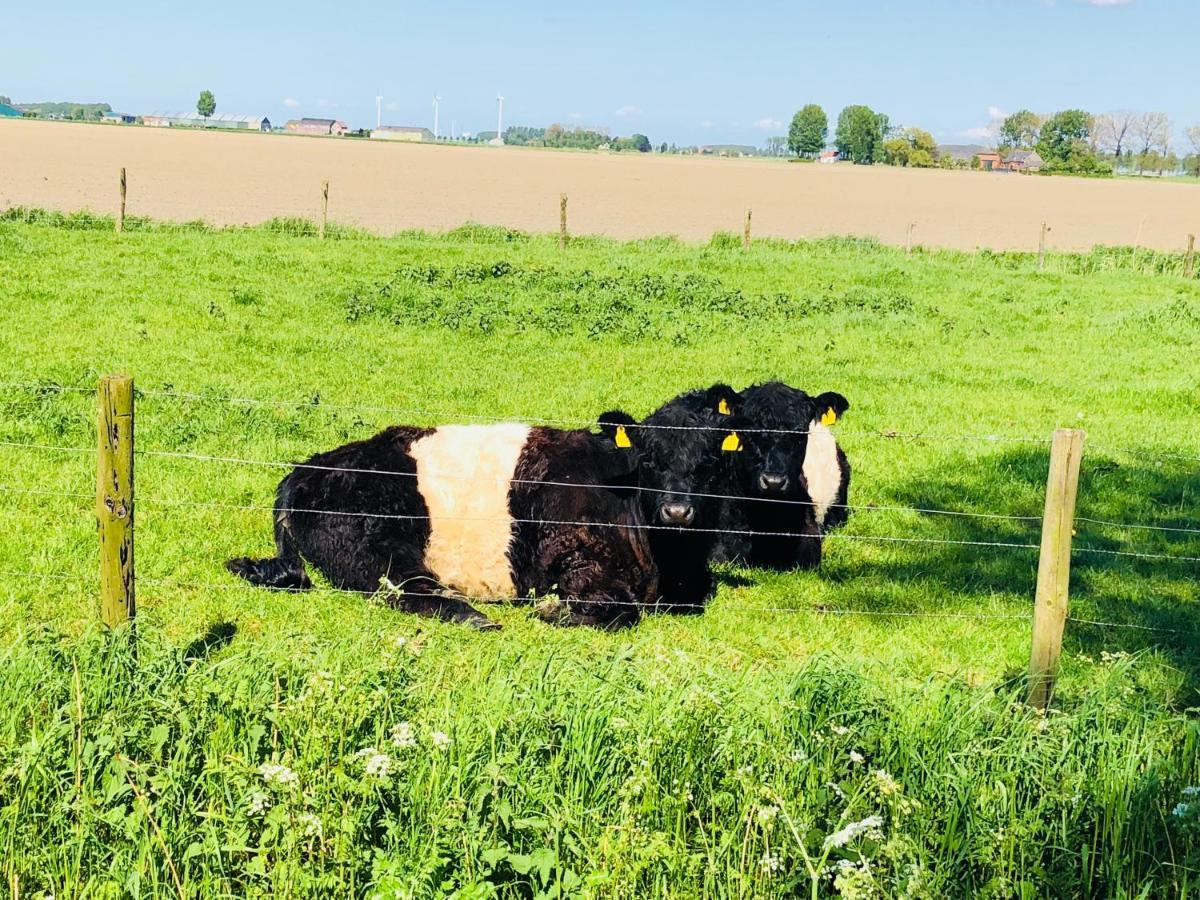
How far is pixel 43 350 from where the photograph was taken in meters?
13.1

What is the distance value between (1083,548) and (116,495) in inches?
262

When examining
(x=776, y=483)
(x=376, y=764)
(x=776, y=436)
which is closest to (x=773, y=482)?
(x=776, y=483)

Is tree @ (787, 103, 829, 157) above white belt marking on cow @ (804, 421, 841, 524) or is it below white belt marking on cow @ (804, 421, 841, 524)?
above

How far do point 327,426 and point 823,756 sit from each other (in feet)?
23.5

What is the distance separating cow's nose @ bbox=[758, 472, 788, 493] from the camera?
8102mm

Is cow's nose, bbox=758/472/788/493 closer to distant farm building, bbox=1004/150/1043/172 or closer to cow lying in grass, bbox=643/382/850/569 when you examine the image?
cow lying in grass, bbox=643/382/850/569

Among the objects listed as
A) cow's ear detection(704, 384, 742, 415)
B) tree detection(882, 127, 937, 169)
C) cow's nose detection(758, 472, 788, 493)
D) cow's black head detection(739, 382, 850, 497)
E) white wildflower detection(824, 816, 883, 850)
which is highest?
tree detection(882, 127, 937, 169)

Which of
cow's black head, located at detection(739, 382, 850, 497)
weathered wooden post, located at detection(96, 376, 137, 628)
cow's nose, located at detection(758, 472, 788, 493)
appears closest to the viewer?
weathered wooden post, located at detection(96, 376, 137, 628)

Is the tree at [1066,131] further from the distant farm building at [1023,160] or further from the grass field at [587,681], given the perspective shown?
the grass field at [587,681]

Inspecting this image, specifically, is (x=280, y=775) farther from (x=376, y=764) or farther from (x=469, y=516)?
(x=469, y=516)

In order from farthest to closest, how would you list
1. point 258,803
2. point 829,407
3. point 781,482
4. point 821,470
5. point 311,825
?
1. point 821,470
2. point 829,407
3. point 781,482
4. point 258,803
5. point 311,825

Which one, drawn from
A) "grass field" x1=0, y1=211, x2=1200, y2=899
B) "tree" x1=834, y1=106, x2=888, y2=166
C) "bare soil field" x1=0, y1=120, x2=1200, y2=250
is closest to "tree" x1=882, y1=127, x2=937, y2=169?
"tree" x1=834, y1=106, x2=888, y2=166

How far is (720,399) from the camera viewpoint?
768cm

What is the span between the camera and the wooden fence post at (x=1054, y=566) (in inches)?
200
